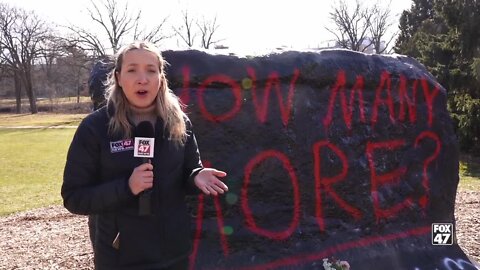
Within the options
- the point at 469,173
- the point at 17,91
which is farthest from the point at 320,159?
the point at 17,91

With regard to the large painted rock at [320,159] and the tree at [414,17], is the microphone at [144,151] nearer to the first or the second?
the large painted rock at [320,159]

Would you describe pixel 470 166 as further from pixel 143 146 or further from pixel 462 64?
pixel 143 146

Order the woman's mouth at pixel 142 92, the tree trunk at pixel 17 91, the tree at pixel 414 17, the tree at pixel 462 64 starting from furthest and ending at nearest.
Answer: the tree trunk at pixel 17 91
the tree at pixel 414 17
the tree at pixel 462 64
the woman's mouth at pixel 142 92

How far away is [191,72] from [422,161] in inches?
99.7

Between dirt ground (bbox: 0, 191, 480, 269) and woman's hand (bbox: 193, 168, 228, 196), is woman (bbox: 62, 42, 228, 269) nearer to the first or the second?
woman's hand (bbox: 193, 168, 228, 196)

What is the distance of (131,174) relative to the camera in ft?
7.15

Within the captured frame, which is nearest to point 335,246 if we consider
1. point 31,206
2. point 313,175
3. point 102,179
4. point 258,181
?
point 313,175

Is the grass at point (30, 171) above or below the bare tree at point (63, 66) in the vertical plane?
below

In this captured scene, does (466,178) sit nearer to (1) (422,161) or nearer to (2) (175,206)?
(1) (422,161)

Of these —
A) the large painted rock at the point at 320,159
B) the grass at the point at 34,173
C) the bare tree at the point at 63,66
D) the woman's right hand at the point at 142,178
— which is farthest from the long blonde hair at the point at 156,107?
the bare tree at the point at 63,66

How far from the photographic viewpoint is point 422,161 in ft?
16.3

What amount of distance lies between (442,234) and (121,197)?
3.90 m

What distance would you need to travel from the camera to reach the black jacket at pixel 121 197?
2197 millimetres

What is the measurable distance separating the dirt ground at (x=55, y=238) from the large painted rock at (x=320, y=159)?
1177 mm
